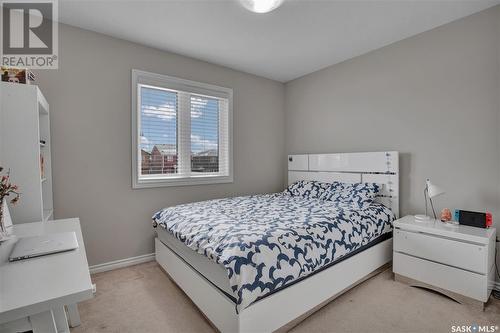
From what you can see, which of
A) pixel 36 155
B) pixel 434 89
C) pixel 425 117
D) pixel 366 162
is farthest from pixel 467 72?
pixel 36 155

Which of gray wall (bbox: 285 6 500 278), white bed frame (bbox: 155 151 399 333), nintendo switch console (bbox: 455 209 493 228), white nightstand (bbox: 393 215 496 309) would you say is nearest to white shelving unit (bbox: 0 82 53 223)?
white bed frame (bbox: 155 151 399 333)

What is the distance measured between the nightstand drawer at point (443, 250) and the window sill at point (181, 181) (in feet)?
7.31

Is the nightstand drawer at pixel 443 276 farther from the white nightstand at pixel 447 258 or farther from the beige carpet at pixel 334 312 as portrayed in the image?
the beige carpet at pixel 334 312

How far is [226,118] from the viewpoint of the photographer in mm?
3637

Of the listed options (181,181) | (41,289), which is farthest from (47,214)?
(41,289)

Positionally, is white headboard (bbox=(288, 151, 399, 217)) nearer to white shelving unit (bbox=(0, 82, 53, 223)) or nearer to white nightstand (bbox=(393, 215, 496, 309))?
white nightstand (bbox=(393, 215, 496, 309))

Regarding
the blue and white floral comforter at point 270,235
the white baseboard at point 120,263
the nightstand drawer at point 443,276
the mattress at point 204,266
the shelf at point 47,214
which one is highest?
the shelf at point 47,214

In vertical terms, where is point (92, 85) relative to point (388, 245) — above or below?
above

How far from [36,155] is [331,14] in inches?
109

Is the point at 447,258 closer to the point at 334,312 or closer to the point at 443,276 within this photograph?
the point at 443,276

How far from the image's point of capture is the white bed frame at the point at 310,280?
1.54 metres

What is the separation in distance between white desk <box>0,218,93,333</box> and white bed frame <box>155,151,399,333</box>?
2.78ft

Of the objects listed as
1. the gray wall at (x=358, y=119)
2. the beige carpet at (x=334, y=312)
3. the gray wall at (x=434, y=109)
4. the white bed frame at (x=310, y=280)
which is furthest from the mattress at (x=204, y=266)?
the gray wall at (x=434, y=109)

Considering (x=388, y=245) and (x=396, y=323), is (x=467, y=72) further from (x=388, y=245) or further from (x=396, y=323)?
(x=396, y=323)
